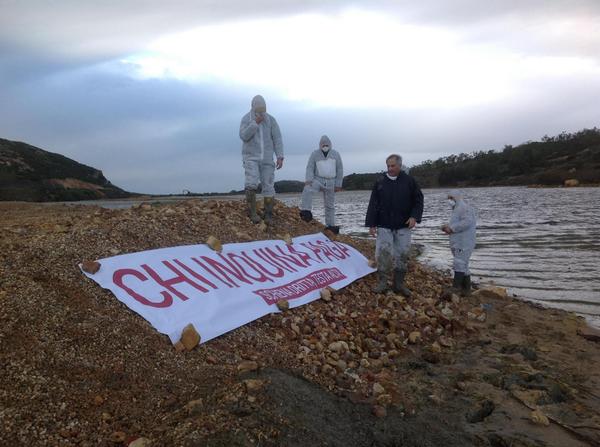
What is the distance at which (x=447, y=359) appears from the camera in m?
4.82

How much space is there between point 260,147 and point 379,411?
527 centimetres

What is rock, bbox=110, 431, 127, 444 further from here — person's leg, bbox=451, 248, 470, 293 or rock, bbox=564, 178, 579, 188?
rock, bbox=564, 178, 579, 188

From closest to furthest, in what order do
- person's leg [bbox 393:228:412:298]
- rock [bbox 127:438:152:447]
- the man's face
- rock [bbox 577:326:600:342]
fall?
rock [bbox 127:438:152:447], rock [bbox 577:326:600:342], the man's face, person's leg [bbox 393:228:412:298]

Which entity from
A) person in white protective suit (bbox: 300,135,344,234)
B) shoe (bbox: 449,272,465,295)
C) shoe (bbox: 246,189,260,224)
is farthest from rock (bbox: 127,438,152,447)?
person in white protective suit (bbox: 300,135,344,234)

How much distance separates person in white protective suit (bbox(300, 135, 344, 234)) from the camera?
931 centimetres

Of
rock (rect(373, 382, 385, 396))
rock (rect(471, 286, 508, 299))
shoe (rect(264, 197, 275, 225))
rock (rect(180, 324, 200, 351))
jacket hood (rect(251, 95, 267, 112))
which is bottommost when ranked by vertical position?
rock (rect(471, 286, 508, 299))

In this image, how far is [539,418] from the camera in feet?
11.6

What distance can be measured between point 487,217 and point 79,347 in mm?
20030

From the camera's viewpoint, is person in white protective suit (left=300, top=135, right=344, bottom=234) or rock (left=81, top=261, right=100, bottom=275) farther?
person in white protective suit (left=300, top=135, right=344, bottom=234)

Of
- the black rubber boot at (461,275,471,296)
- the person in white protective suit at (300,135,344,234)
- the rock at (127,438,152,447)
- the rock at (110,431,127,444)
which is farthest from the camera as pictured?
the person in white protective suit at (300,135,344,234)

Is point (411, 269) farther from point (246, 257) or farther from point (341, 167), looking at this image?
point (246, 257)

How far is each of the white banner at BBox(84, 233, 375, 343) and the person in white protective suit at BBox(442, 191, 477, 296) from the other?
5.52 ft

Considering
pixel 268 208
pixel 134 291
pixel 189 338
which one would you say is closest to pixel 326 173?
pixel 268 208

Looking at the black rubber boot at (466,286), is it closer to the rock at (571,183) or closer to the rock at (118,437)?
the rock at (118,437)
